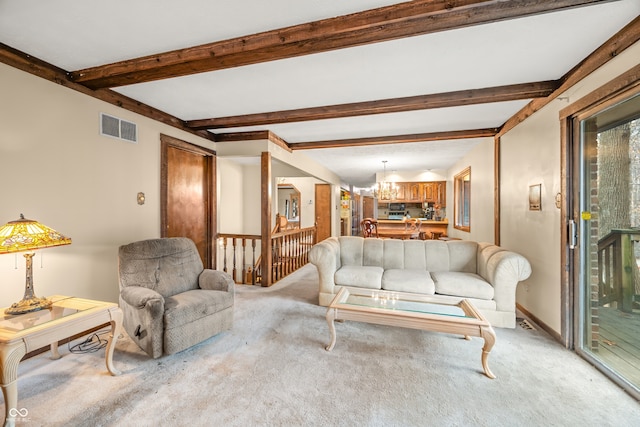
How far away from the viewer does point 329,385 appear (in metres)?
1.83

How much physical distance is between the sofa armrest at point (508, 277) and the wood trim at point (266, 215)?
304cm

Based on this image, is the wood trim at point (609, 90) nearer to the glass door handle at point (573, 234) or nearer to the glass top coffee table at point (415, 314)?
the glass door handle at point (573, 234)

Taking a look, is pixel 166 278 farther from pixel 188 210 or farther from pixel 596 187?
pixel 596 187

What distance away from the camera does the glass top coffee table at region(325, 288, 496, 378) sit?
1.95 metres

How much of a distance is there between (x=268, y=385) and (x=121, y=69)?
277cm

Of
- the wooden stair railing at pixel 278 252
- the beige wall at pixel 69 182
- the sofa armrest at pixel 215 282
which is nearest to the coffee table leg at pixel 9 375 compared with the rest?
the beige wall at pixel 69 182

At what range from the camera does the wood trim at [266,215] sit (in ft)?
13.8

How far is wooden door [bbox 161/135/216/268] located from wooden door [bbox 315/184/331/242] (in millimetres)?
4200

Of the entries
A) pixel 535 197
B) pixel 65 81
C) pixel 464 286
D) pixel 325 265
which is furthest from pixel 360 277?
pixel 65 81

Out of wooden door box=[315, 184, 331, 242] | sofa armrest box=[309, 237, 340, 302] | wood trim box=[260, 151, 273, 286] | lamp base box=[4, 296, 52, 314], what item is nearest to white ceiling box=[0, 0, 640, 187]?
wood trim box=[260, 151, 273, 286]

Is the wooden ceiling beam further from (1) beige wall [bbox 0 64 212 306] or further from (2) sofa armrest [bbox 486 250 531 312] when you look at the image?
(2) sofa armrest [bbox 486 250 531 312]

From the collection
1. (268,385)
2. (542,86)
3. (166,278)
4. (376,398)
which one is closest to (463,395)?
(376,398)

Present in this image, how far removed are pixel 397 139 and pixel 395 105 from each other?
1.47m

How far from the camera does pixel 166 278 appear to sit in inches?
102
